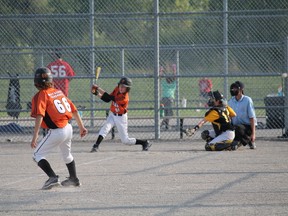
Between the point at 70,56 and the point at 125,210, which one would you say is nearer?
the point at 125,210

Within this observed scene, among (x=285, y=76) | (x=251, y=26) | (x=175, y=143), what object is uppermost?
(x=251, y=26)

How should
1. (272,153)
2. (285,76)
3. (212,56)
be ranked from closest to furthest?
(272,153) → (285,76) → (212,56)

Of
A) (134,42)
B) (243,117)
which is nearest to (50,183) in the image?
(243,117)

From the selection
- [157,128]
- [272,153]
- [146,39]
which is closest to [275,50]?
[146,39]

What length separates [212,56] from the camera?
22922mm

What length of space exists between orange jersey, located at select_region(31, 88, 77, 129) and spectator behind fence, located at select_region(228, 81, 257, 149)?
17.8 feet

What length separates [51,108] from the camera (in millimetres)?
8891

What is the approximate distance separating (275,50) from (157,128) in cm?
537

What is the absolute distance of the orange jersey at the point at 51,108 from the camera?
8.80m

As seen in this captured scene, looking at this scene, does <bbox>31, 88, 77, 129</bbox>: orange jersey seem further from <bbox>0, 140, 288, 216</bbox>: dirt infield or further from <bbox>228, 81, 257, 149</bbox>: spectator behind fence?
<bbox>228, 81, 257, 149</bbox>: spectator behind fence

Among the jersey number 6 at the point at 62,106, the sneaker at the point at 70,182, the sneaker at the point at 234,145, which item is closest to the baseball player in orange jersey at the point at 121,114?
the sneaker at the point at 234,145

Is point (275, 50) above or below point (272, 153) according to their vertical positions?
above

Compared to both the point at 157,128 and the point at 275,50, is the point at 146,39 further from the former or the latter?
the point at 157,128

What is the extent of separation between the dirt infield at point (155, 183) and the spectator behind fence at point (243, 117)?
0.89 ft
